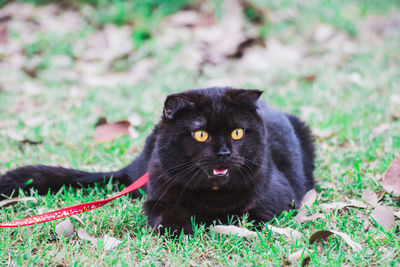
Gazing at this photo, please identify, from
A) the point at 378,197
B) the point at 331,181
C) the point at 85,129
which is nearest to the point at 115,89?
the point at 85,129

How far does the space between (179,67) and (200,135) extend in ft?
11.4

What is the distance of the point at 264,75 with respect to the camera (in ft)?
17.7

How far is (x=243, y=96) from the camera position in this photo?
2.24 m

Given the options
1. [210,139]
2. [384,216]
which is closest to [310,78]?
[384,216]

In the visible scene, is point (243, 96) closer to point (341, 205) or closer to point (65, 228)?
point (341, 205)

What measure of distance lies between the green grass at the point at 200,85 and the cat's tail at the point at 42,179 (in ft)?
0.21

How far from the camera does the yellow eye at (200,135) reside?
215 centimetres

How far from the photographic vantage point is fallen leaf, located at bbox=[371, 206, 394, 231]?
2.24 metres

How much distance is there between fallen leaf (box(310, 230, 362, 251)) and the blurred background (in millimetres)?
956

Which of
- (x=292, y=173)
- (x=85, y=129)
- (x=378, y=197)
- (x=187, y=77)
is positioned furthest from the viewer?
(x=187, y=77)

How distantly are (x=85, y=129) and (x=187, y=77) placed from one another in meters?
1.77

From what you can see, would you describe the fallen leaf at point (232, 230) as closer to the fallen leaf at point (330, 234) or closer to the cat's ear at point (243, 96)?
the fallen leaf at point (330, 234)

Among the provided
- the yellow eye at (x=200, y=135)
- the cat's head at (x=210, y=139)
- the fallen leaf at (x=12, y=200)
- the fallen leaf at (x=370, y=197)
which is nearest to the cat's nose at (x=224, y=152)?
the cat's head at (x=210, y=139)

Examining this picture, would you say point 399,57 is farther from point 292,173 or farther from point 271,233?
point 271,233
